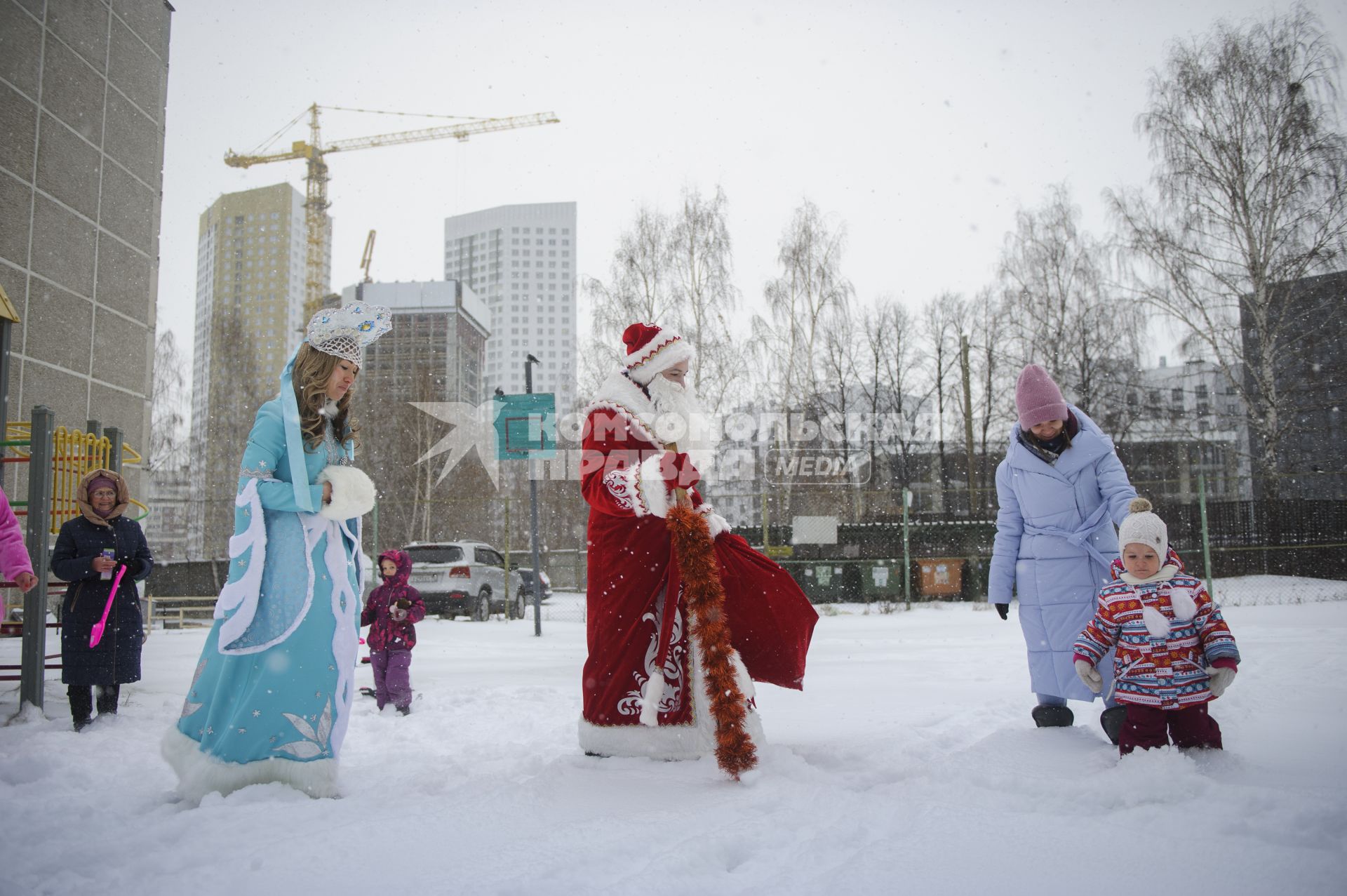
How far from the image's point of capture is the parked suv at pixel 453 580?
40.4 feet

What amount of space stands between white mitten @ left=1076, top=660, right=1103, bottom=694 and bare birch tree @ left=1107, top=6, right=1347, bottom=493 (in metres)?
15.4

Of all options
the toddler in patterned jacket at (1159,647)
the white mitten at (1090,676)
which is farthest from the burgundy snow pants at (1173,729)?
the white mitten at (1090,676)

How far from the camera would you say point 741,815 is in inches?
92.9

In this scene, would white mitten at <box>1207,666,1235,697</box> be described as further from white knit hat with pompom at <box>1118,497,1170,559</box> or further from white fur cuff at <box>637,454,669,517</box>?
white fur cuff at <box>637,454,669,517</box>

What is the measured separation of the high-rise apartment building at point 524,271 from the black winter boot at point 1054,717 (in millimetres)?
70180

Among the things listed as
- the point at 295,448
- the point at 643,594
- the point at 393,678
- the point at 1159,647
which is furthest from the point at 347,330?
the point at 1159,647

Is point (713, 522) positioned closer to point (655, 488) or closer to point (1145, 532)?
point (655, 488)

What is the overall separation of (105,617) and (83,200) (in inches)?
366

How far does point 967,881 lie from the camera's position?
6.08 ft

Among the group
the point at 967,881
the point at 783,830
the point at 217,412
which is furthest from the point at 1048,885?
the point at 217,412

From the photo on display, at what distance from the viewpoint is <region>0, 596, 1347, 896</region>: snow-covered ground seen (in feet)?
6.20

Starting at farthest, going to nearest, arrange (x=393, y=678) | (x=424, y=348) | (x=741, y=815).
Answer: (x=424, y=348), (x=393, y=678), (x=741, y=815)

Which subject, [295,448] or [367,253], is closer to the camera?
[295,448]

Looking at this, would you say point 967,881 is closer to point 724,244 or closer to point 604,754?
point 604,754
